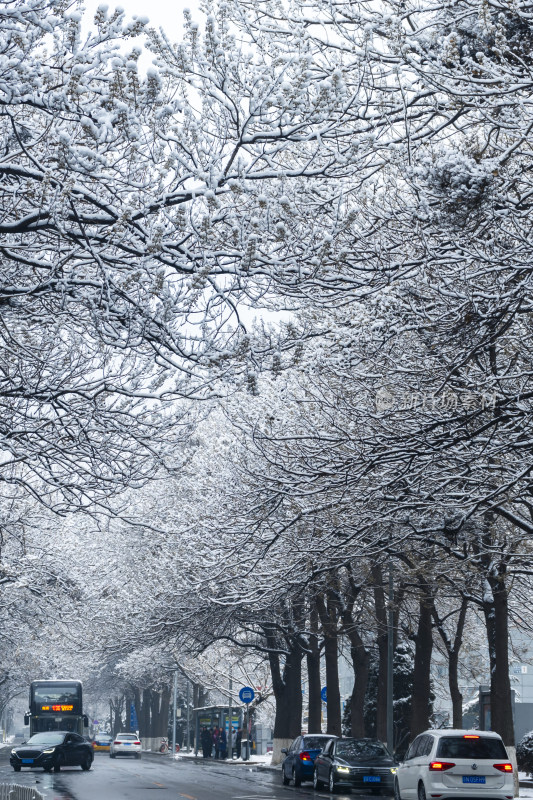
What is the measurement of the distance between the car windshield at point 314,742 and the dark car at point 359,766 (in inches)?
130

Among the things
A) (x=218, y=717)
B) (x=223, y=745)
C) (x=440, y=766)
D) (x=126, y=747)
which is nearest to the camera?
(x=440, y=766)

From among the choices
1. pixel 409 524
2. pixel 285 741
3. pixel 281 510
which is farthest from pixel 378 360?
pixel 285 741

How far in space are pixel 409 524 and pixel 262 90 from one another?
12478 mm

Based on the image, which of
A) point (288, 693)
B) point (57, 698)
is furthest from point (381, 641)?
point (57, 698)

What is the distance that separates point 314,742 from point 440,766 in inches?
489

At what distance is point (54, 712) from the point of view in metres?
45.3

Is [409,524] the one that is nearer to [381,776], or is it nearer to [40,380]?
[381,776]

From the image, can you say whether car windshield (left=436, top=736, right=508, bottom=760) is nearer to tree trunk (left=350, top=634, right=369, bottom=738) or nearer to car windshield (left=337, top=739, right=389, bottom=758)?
car windshield (left=337, top=739, right=389, bottom=758)

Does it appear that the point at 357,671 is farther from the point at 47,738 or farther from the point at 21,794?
the point at 21,794

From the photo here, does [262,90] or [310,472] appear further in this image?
[310,472]

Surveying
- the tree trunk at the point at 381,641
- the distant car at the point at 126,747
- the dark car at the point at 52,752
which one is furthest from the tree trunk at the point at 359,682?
the distant car at the point at 126,747

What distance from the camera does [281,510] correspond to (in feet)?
76.7

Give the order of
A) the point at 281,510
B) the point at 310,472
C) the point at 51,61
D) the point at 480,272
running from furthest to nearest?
the point at 281,510, the point at 310,472, the point at 480,272, the point at 51,61

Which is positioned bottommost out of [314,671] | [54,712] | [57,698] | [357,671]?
[54,712]
